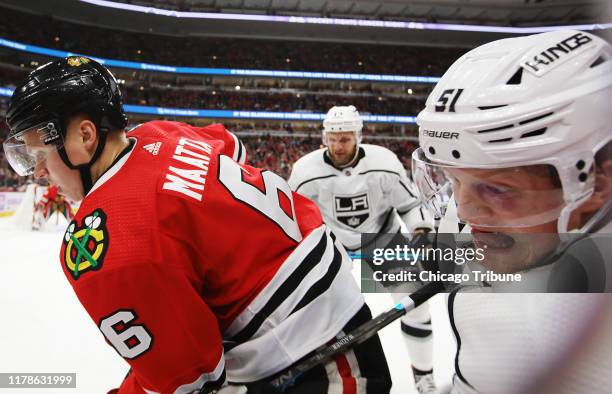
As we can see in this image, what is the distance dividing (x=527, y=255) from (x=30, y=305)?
143 inches

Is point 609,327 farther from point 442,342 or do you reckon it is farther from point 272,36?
point 272,36

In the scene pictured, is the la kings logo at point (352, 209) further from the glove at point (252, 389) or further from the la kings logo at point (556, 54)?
the la kings logo at point (556, 54)

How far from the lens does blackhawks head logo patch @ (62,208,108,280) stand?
0.83 metres

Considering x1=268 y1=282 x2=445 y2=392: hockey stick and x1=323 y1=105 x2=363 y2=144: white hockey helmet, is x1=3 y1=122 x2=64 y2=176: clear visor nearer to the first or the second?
x1=268 y1=282 x2=445 y2=392: hockey stick

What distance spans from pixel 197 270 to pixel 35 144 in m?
0.50

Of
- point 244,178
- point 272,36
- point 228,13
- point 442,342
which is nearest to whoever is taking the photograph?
point 244,178

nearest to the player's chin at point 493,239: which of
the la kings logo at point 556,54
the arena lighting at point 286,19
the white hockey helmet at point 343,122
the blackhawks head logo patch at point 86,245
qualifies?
the la kings logo at point 556,54

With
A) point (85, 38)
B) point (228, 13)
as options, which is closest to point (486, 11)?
point (228, 13)

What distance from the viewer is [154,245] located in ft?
2.71

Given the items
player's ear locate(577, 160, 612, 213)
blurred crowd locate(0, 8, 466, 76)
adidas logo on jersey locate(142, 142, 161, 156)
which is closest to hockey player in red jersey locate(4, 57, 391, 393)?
adidas logo on jersey locate(142, 142, 161, 156)

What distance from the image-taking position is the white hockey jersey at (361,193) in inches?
109

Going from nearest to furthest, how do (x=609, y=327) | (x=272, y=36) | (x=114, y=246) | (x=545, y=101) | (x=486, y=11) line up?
(x=609, y=327) → (x=545, y=101) → (x=114, y=246) → (x=486, y=11) → (x=272, y=36)

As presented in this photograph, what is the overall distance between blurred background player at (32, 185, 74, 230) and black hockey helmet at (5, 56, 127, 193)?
6.90 m

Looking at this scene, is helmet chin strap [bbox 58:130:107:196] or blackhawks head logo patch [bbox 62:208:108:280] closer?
blackhawks head logo patch [bbox 62:208:108:280]
